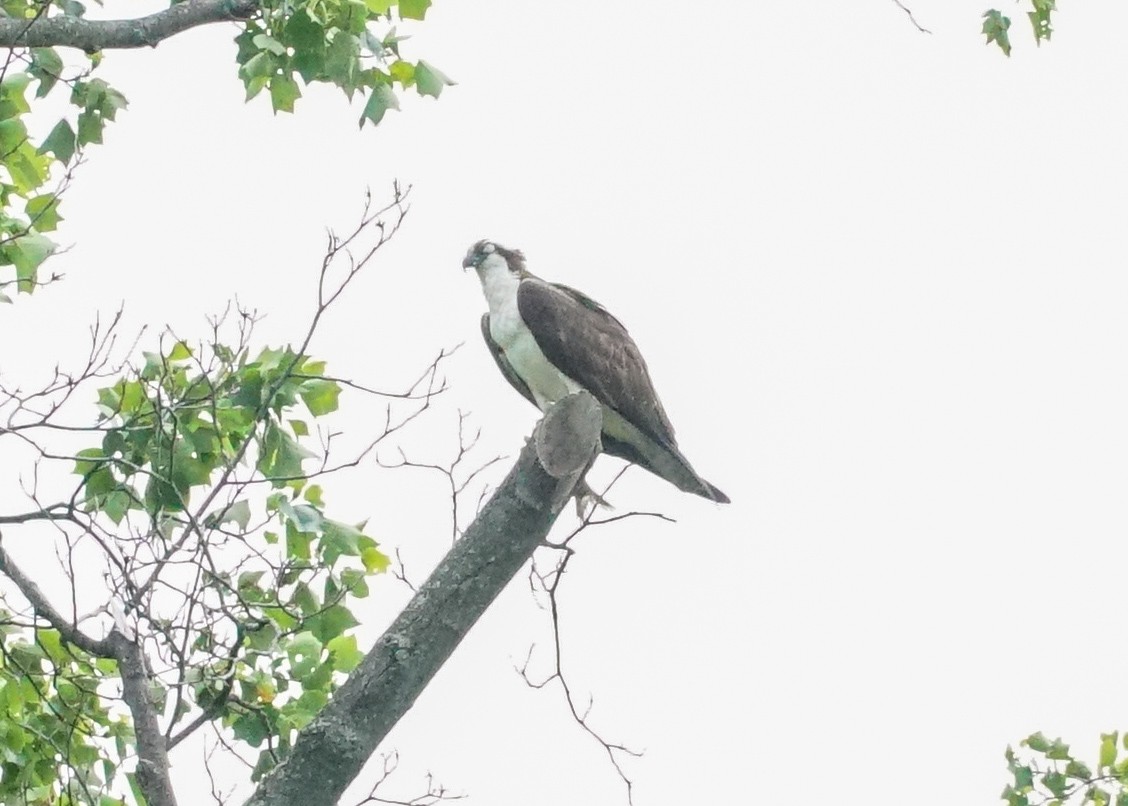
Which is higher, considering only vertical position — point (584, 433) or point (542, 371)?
point (542, 371)

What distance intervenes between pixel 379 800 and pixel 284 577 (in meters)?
0.75

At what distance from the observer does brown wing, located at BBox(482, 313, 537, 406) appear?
763cm

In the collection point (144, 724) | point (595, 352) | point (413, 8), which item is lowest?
point (144, 724)

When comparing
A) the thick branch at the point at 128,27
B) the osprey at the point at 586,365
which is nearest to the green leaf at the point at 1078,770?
the osprey at the point at 586,365

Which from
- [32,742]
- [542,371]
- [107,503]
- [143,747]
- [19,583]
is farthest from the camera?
[542,371]

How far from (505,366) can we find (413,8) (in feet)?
8.34

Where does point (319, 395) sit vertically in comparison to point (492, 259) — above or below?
below

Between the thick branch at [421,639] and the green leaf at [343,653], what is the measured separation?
79 centimetres

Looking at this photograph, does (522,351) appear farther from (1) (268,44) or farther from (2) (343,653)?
(2) (343,653)

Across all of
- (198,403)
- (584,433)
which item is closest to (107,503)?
(198,403)

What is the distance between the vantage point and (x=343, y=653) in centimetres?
454

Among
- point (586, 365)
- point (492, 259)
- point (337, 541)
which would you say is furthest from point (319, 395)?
point (492, 259)

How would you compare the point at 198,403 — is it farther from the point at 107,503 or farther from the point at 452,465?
the point at 452,465

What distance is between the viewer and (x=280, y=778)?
370cm
